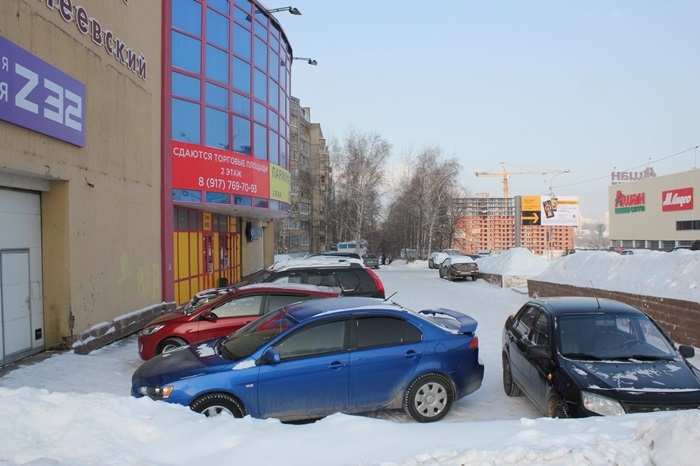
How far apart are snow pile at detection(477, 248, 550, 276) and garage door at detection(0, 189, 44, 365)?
813 inches

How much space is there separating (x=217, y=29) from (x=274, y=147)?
5.56 meters

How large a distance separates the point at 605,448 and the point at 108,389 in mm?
6557

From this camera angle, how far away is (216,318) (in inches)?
339

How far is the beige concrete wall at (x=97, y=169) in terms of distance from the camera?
823cm

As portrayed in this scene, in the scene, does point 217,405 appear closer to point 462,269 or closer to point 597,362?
point 597,362

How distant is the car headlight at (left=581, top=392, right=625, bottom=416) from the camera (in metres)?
4.70

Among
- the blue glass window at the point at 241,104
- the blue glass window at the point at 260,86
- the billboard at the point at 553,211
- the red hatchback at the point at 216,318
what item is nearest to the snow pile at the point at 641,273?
the red hatchback at the point at 216,318

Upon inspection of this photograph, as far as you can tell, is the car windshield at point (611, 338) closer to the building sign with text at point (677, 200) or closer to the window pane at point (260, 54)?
the window pane at point (260, 54)

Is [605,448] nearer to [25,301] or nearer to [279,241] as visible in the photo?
[25,301]

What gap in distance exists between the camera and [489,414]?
6.30 m

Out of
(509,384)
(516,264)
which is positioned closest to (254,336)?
(509,384)

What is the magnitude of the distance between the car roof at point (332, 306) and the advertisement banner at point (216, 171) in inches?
422

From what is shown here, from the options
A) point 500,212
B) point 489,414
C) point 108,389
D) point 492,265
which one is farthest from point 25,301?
point 500,212

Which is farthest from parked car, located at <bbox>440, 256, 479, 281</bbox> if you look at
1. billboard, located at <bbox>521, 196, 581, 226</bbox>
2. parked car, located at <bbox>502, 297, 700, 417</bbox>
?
billboard, located at <bbox>521, 196, 581, 226</bbox>
